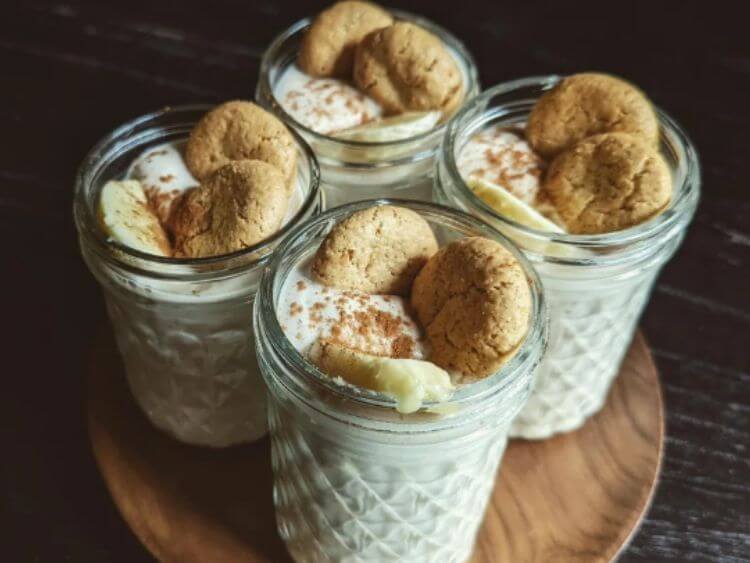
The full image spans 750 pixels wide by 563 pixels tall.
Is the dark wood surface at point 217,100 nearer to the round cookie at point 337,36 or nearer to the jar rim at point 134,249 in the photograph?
the jar rim at point 134,249

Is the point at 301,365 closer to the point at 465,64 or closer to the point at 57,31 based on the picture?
the point at 465,64

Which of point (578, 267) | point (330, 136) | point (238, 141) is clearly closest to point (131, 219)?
point (238, 141)

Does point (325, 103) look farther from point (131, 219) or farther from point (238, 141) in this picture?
point (131, 219)

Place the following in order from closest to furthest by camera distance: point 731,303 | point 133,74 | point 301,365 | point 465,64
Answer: point 301,365 < point 465,64 < point 731,303 < point 133,74

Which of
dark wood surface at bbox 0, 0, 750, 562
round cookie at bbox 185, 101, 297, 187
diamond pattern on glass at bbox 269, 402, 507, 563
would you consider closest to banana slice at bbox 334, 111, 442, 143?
round cookie at bbox 185, 101, 297, 187

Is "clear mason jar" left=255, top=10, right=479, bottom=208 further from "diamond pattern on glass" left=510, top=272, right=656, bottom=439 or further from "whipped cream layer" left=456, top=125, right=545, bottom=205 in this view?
"diamond pattern on glass" left=510, top=272, right=656, bottom=439

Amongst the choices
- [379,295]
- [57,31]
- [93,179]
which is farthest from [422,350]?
[57,31]
